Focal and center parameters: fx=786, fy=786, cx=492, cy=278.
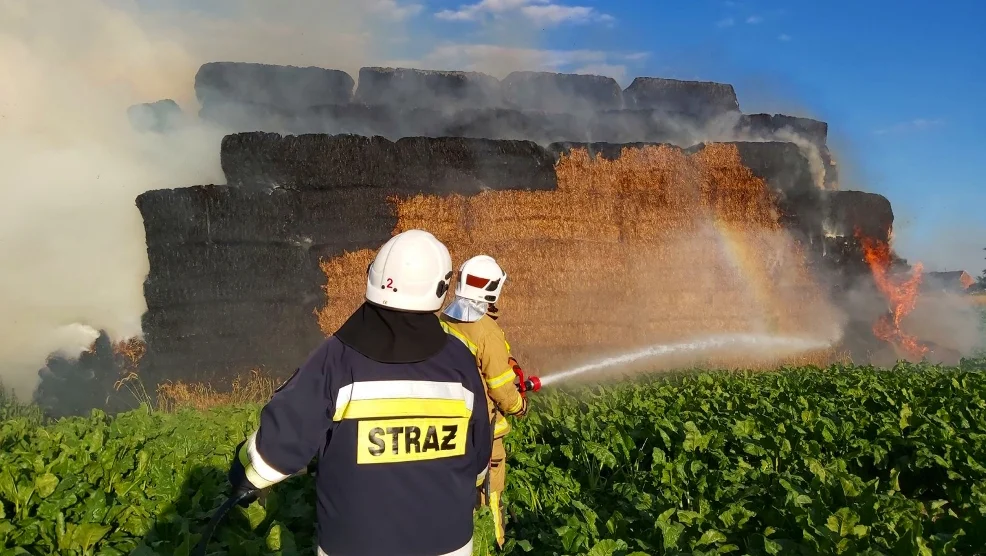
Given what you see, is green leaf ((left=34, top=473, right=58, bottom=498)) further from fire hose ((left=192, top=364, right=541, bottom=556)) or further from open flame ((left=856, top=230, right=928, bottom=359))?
open flame ((left=856, top=230, right=928, bottom=359))

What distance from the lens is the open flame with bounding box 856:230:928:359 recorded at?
17797 millimetres

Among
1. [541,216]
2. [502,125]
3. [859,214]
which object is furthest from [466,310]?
[859,214]

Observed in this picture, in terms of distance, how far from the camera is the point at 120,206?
468 inches

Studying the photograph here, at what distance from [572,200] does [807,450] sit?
338 inches

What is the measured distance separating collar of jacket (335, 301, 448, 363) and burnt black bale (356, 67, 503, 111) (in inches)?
510

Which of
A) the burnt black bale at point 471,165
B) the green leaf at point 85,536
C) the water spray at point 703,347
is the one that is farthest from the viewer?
the water spray at point 703,347

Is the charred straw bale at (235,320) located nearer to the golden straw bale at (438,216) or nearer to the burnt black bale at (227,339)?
the burnt black bale at (227,339)

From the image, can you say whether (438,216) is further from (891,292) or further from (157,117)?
(891,292)

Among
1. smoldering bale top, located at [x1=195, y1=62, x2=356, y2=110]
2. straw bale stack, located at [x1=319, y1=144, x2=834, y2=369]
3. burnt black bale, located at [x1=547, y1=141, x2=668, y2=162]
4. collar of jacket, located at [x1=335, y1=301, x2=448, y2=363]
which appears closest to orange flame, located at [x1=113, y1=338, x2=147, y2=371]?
straw bale stack, located at [x1=319, y1=144, x2=834, y2=369]

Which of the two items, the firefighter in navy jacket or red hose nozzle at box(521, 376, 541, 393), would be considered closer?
the firefighter in navy jacket

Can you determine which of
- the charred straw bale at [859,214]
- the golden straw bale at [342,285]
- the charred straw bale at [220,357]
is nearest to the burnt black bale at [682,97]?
the charred straw bale at [859,214]

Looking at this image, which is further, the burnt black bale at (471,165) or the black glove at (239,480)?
the burnt black bale at (471,165)

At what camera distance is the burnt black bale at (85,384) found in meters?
11.0

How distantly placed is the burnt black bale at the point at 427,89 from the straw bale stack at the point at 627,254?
334 cm
